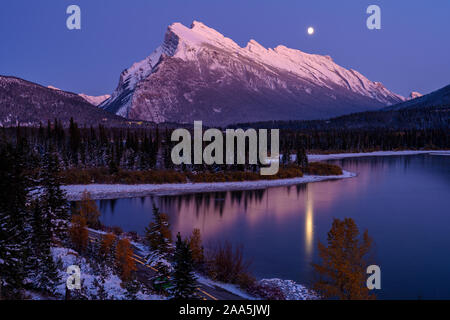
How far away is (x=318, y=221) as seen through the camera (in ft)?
124

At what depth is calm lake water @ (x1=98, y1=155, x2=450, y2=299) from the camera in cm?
2400

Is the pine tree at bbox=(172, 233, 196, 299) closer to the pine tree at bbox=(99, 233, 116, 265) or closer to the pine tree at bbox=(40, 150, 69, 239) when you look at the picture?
the pine tree at bbox=(99, 233, 116, 265)

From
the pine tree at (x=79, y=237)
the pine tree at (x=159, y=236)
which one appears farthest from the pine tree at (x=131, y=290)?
the pine tree at (x=79, y=237)

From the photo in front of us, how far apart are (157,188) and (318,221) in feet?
85.2

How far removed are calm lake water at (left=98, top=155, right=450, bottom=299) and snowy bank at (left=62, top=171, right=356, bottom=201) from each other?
299 centimetres

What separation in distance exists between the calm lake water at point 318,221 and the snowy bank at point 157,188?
2.99m

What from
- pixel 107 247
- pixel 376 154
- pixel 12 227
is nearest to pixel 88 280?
pixel 12 227

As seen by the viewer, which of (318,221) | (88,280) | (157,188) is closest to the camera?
(88,280)

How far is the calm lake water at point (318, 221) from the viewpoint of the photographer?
78.7 ft

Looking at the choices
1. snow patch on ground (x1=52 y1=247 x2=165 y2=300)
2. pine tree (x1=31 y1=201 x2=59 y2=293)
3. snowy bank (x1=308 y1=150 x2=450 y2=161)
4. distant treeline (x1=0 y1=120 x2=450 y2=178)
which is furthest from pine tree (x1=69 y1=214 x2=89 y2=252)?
snowy bank (x1=308 y1=150 x2=450 y2=161)

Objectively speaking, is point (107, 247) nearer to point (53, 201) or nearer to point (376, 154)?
point (53, 201)

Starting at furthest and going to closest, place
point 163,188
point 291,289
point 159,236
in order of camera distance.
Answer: point 163,188, point 159,236, point 291,289

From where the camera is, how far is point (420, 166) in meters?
85.2

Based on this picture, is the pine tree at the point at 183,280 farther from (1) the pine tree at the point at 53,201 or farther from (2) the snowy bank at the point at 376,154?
(2) the snowy bank at the point at 376,154
